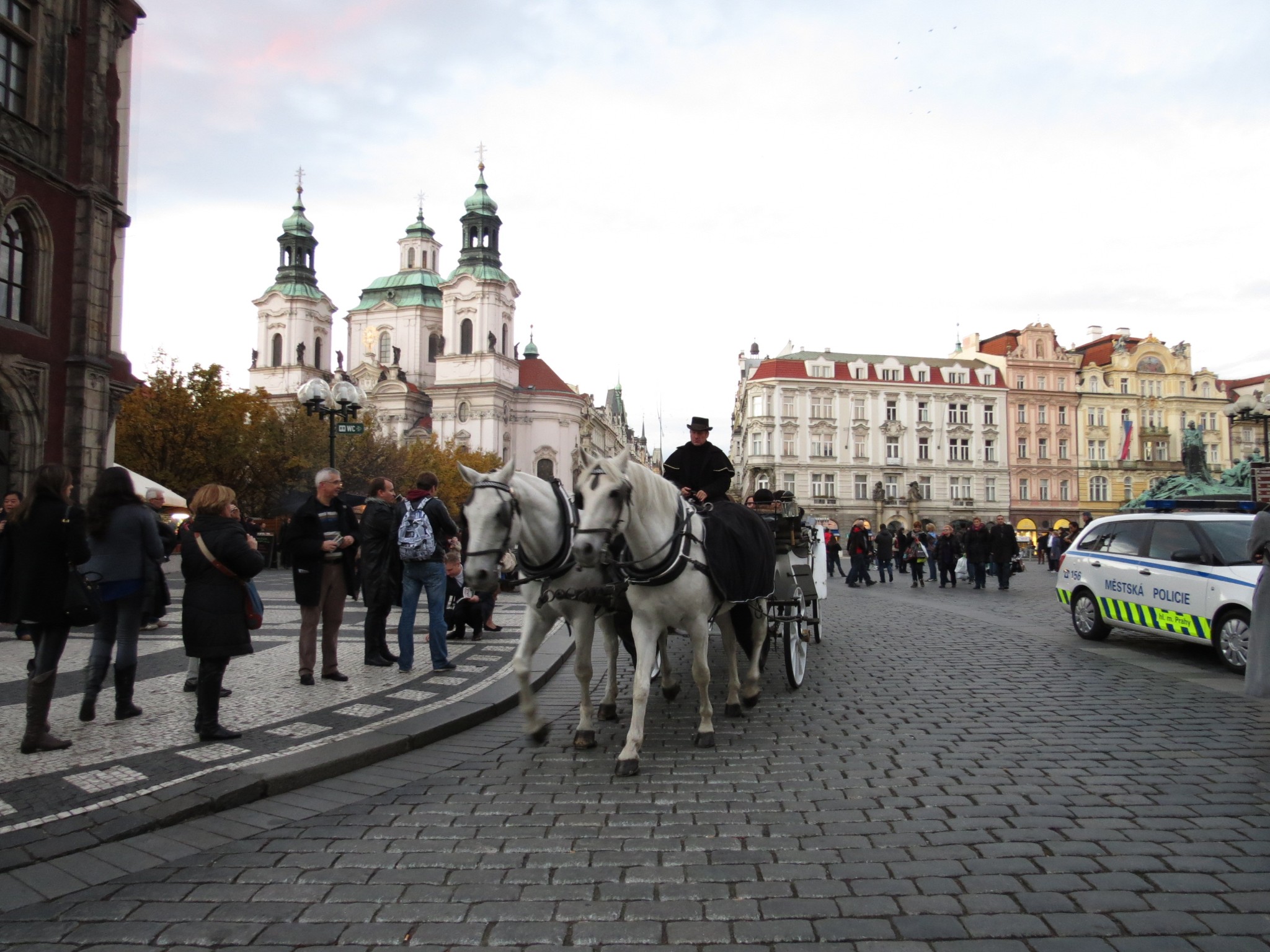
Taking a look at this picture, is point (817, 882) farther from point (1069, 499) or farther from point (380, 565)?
point (1069, 499)

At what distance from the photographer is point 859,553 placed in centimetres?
2539

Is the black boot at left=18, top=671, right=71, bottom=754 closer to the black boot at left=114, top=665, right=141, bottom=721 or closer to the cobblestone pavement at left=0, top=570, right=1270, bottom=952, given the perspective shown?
the black boot at left=114, top=665, right=141, bottom=721

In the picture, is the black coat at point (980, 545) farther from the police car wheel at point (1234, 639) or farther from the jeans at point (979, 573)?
the police car wheel at point (1234, 639)

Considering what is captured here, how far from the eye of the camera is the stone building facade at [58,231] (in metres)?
15.9

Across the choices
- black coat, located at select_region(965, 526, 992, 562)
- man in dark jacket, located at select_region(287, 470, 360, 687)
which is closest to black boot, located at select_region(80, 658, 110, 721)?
man in dark jacket, located at select_region(287, 470, 360, 687)

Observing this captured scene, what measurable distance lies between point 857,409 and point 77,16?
202 ft

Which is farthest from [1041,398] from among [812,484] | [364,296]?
[364,296]

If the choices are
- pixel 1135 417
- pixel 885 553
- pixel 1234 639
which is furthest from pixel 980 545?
pixel 1135 417

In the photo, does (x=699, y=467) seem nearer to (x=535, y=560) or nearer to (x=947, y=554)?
(x=535, y=560)

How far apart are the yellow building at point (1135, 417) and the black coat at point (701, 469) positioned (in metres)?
74.6

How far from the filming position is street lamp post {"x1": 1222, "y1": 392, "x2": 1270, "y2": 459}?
72.4 feet

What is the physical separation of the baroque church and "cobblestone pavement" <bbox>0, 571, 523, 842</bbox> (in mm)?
66647

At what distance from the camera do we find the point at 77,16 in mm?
17188

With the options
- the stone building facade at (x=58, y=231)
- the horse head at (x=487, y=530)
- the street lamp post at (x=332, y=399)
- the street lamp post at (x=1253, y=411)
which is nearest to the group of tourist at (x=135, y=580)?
the horse head at (x=487, y=530)
